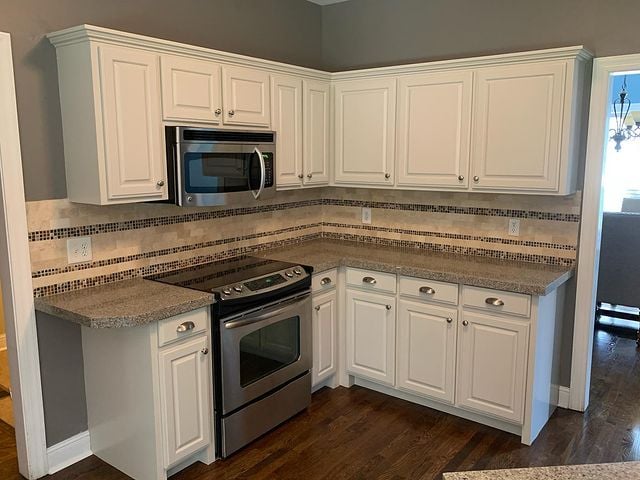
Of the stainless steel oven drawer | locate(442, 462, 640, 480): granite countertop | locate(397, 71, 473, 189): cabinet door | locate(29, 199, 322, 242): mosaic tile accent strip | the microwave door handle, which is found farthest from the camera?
locate(397, 71, 473, 189): cabinet door

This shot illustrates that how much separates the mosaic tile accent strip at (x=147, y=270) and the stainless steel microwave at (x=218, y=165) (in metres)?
0.51

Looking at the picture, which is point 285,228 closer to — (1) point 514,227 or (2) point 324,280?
(2) point 324,280

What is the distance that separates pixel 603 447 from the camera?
299cm

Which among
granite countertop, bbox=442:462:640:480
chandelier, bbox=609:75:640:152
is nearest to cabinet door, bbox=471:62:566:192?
granite countertop, bbox=442:462:640:480

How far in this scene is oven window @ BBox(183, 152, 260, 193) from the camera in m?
2.84

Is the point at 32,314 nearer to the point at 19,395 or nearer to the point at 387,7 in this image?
the point at 19,395

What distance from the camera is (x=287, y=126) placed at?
11.5ft

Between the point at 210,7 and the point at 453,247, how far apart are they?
87.7 inches

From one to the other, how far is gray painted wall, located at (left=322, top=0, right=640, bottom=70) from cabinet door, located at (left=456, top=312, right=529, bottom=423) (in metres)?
1.68

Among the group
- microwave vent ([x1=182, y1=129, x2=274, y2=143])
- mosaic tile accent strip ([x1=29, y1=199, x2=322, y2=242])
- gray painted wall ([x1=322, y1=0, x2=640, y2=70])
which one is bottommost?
mosaic tile accent strip ([x1=29, y1=199, x2=322, y2=242])

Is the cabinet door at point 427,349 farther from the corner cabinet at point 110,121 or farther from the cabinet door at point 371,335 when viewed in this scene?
the corner cabinet at point 110,121

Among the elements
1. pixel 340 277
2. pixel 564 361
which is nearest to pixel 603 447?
pixel 564 361

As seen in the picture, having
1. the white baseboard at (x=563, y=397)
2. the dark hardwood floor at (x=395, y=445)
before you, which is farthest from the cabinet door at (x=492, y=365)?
the white baseboard at (x=563, y=397)

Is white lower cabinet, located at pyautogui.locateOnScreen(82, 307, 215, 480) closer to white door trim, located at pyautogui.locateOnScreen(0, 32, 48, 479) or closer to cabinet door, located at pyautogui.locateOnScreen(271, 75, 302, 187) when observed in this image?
white door trim, located at pyautogui.locateOnScreen(0, 32, 48, 479)
